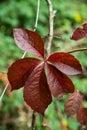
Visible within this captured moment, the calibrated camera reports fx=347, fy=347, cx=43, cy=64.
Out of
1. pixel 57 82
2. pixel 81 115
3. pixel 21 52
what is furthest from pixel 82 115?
pixel 21 52

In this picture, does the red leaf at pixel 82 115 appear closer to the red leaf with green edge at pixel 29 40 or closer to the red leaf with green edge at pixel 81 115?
the red leaf with green edge at pixel 81 115

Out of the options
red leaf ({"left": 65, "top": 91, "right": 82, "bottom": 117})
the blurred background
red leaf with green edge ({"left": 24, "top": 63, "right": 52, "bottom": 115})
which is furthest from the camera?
the blurred background

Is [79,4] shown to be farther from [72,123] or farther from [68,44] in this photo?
[72,123]

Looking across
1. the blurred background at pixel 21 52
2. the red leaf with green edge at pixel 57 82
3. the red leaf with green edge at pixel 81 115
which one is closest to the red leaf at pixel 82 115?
the red leaf with green edge at pixel 81 115

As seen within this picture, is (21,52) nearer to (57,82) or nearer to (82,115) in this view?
(82,115)

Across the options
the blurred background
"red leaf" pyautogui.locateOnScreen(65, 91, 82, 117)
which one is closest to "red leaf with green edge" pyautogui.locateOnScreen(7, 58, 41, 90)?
"red leaf" pyautogui.locateOnScreen(65, 91, 82, 117)

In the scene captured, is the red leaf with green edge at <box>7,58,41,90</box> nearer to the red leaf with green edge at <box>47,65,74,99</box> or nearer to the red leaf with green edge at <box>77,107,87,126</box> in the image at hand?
the red leaf with green edge at <box>47,65,74,99</box>
